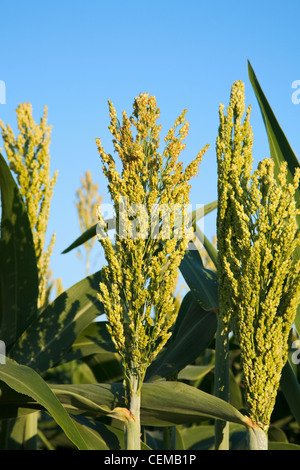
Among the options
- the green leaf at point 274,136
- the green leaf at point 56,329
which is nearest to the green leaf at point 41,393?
the green leaf at point 56,329

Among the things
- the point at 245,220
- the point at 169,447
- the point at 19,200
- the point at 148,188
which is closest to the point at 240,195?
the point at 245,220

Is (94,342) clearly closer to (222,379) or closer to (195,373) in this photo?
(195,373)

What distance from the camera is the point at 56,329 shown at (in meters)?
2.49

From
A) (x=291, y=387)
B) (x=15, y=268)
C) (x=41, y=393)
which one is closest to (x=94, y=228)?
(x=15, y=268)

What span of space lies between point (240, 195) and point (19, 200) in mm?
1131

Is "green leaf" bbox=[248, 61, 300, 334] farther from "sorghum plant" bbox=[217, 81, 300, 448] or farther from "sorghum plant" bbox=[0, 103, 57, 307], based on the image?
"sorghum plant" bbox=[0, 103, 57, 307]

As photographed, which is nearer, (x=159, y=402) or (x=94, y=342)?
(x=159, y=402)

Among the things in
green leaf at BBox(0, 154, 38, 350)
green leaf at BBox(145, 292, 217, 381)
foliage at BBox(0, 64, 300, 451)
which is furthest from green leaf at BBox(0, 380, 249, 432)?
green leaf at BBox(0, 154, 38, 350)

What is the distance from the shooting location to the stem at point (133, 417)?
179 centimetres

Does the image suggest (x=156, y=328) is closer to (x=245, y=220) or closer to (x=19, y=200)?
(x=245, y=220)

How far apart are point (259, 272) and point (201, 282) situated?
609 millimetres

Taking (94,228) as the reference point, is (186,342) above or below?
below

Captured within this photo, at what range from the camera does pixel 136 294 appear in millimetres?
1805

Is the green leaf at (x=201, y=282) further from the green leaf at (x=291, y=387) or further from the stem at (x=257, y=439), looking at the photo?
the stem at (x=257, y=439)
